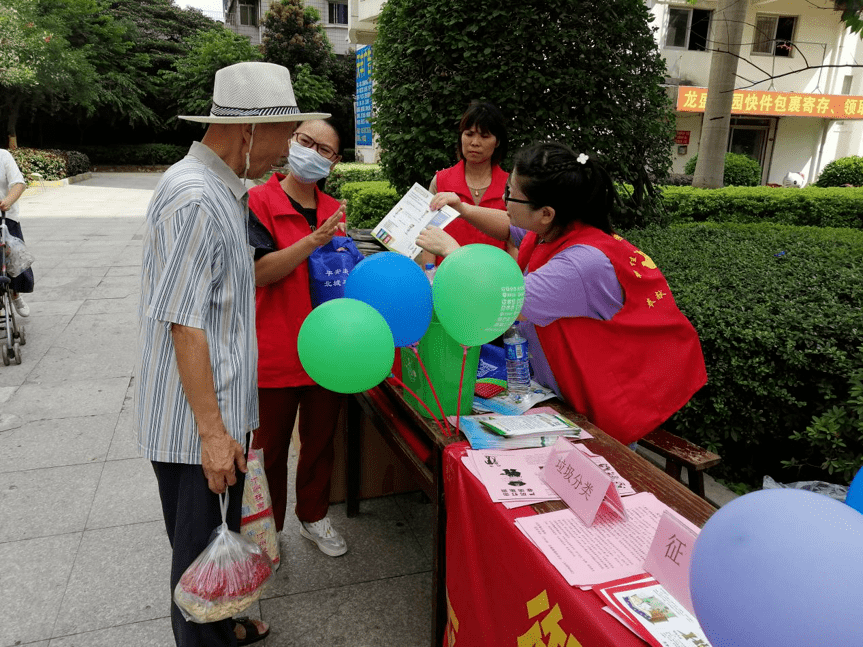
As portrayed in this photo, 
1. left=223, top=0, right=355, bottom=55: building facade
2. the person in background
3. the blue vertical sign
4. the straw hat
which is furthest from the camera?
left=223, top=0, right=355, bottom=55: building facade

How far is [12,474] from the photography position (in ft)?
11.0

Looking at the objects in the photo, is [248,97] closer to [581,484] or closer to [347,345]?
[347,345]

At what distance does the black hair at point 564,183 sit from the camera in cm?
204

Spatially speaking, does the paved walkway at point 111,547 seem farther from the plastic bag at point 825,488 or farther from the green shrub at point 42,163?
the green shrub at point 42,163

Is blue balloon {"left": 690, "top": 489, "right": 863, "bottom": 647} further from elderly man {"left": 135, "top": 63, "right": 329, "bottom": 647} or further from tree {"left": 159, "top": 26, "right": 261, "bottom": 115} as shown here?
tree {"left": 159, "top": 26, "right": 261, "bottom": 115}

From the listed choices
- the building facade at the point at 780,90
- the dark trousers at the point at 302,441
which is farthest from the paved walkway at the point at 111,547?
the building facade at the point at 780,90

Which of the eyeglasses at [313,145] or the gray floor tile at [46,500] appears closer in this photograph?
the eyeglasses at [313,145]

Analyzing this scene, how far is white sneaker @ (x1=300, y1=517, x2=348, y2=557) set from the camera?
2752mm

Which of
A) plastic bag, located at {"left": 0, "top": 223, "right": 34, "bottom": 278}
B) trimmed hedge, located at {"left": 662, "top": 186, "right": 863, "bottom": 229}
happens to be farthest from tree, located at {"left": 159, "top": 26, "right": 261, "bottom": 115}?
plastic bag, located at {"left": 0, "top": 223, "right": 34, "bottom": 278}

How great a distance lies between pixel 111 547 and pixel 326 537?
97cm

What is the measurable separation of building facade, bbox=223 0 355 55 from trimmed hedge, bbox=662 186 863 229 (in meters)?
24.0

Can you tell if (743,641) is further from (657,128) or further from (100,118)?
(100,118)

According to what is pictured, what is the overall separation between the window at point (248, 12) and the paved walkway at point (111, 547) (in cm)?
3311

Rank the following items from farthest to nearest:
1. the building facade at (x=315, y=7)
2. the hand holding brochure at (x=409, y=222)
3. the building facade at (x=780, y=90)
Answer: the building facade at (x=315, y=7), the building facade at (x=780, y=90), the hand holding brochure at (x=409, y=222)
